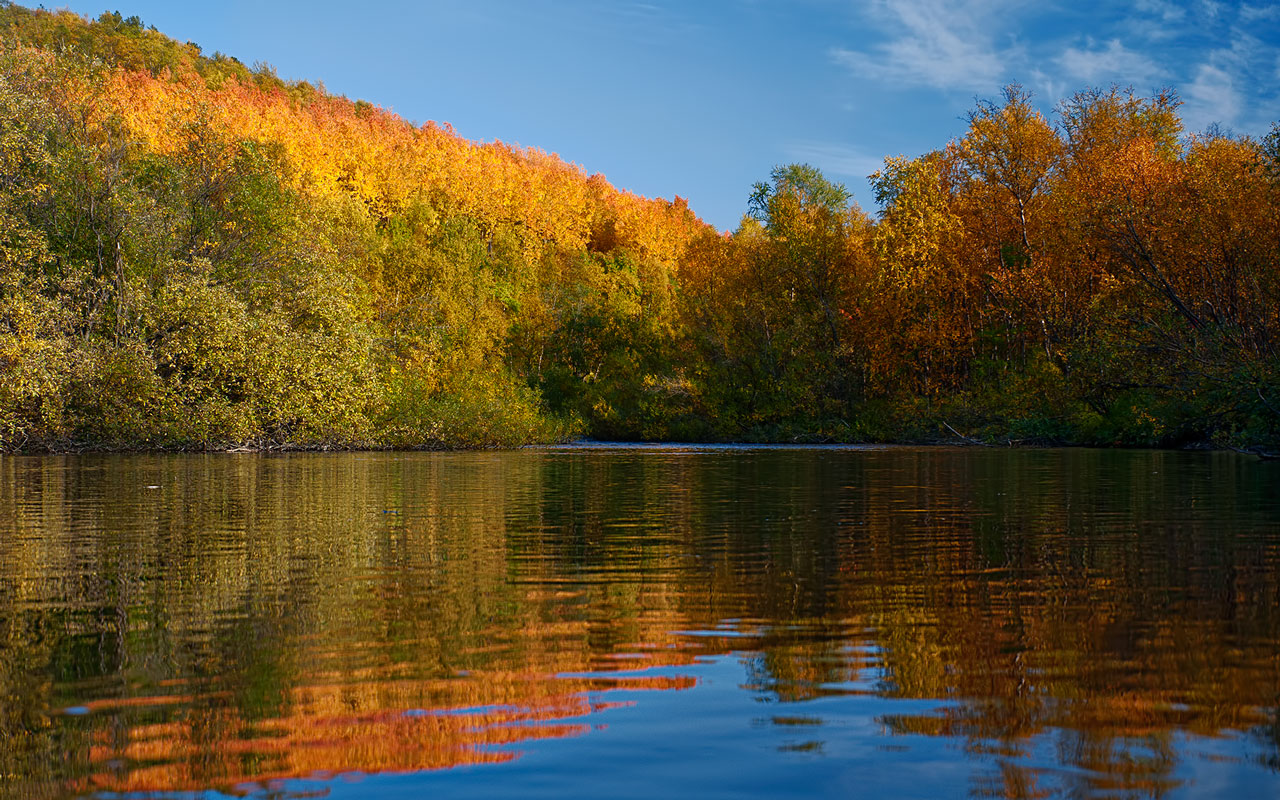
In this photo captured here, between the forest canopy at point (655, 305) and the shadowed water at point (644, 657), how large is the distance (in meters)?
23.4

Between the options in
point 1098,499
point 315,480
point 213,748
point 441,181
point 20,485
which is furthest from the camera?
point 441,181

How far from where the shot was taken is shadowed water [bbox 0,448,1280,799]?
4289 mm

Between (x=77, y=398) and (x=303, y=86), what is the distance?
8566 centimetres

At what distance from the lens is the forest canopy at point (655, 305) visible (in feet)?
134

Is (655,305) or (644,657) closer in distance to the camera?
(644,657)

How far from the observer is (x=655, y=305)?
7438 cm

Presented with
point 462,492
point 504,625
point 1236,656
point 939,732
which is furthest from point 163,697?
point 462,492

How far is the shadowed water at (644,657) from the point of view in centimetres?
429

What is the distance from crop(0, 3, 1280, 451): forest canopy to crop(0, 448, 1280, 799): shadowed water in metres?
23.4

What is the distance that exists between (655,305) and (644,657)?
2694 inches

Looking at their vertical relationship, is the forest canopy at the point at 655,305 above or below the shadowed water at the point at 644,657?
above

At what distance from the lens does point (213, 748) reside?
4645mm

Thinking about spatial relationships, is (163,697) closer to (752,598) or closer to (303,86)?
(752,598)

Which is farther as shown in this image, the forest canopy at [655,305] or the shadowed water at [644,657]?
the forest canopy at [655,305]
